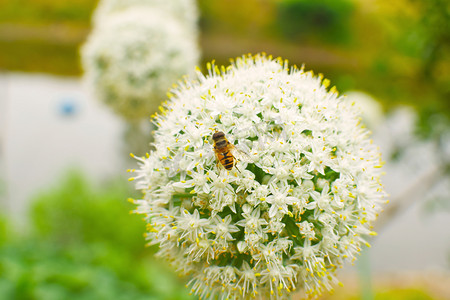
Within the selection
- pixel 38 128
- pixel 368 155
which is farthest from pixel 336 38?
pixel 368 155

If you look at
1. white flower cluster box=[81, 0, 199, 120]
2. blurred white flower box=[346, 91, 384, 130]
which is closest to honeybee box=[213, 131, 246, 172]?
white flower cluster box=[81, 0, 199, 120]

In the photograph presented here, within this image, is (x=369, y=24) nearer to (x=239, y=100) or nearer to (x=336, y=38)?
(x=336, y=38)

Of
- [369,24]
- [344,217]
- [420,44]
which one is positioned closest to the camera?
[344,217]

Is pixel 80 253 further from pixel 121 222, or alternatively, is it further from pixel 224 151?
pixel 224 151

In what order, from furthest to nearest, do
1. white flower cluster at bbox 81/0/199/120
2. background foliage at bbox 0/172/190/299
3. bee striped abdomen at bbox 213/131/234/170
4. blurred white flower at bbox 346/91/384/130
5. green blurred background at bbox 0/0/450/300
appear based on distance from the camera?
blurred white flower at bbox 346/91/384/130
background foliage at bbox 0/172/190/299
green blurred background at bbox 0/0/450/300
white flower cluster at bbox 81/0/199/120
bee striped abdomen at bbox 213/131/234/170

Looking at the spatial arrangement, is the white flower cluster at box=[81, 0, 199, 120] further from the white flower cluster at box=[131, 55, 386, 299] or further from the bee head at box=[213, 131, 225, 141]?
the bee head at box=[213, 131, 225, 141]

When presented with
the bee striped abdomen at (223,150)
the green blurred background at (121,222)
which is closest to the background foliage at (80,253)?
the green blurred background at (121,222)
